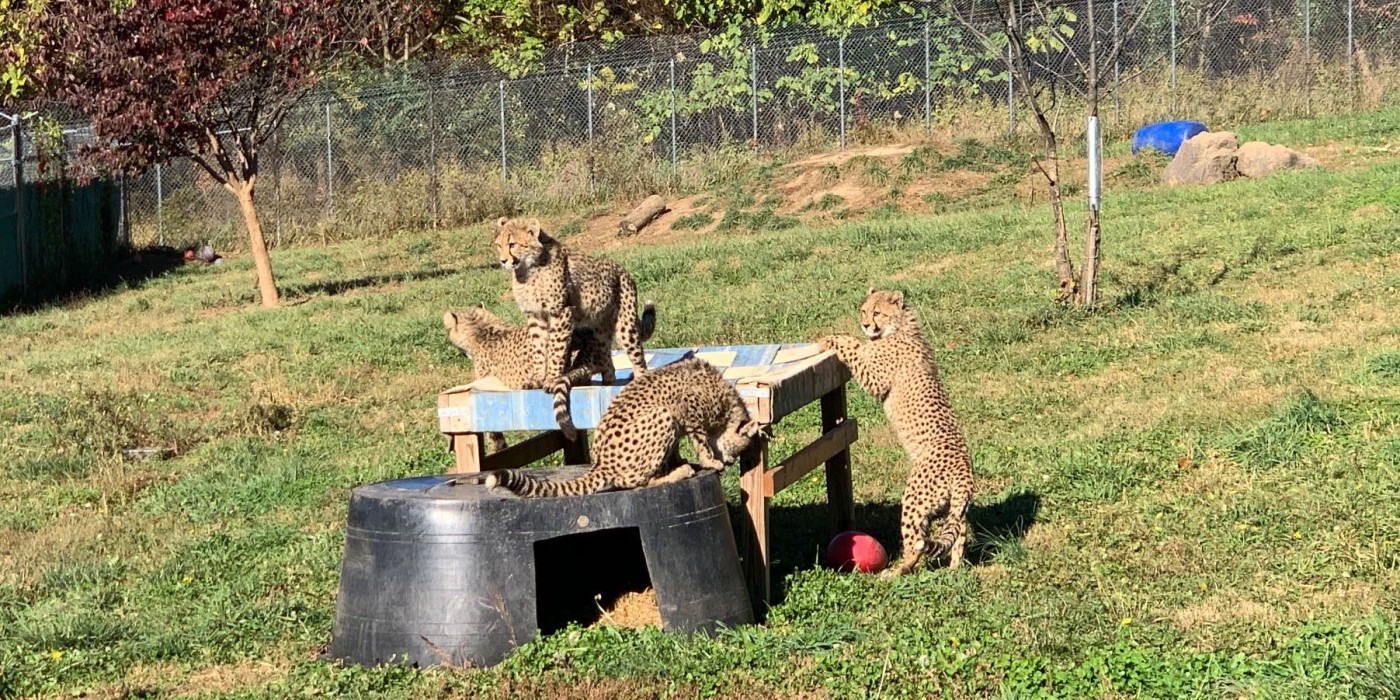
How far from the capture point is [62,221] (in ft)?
68.5

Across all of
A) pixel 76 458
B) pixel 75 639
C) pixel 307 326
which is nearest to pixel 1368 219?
pixel 307 326

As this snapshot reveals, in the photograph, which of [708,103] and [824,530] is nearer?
[824,530]

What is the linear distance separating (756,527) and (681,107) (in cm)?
1884

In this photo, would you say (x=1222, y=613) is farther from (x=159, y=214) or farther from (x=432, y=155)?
(x=159, y=214)

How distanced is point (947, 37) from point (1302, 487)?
58.5ft

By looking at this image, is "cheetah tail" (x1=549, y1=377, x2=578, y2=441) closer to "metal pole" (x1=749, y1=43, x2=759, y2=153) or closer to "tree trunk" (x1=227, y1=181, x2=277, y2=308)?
"tree trunk" (x1=227, y1=181, x2=277, y2=308)

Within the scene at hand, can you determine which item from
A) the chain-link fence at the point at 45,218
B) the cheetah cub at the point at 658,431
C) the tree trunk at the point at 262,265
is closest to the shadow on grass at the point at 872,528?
the cheetah cub at the point at 658,431

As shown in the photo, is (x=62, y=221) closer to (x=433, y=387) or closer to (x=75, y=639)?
(x=433, y=387)

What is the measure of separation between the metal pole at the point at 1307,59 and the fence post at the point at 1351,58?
20.6 inches

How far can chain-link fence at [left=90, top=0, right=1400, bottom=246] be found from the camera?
2341cm

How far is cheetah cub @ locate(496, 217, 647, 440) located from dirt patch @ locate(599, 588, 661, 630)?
3.40ft

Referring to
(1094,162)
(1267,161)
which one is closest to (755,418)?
(1094,162)

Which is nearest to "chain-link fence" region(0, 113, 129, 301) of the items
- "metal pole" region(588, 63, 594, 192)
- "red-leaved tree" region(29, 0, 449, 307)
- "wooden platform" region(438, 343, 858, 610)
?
"red-leaved tree" region(29, 0, 449, 307)

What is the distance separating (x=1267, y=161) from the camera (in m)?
17.9
